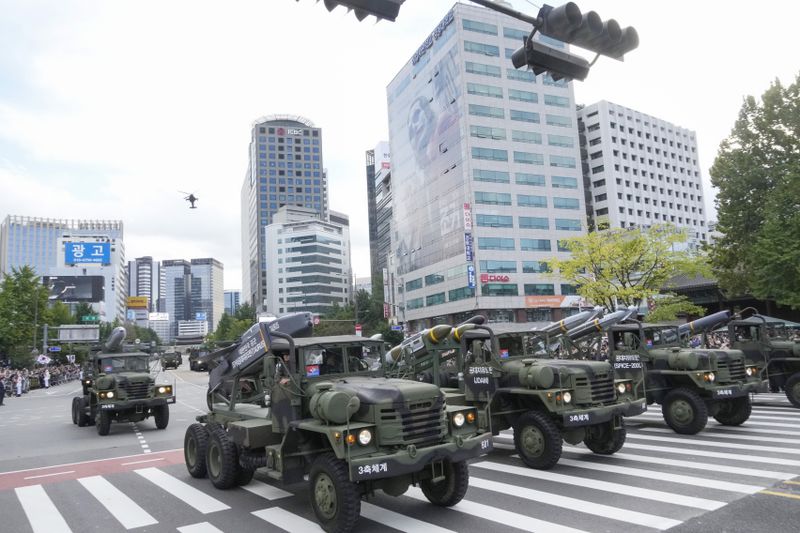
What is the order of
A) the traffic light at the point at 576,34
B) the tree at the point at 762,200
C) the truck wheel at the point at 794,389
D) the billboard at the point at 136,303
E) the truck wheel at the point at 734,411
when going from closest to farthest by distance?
the traffic light at the point at 576,34, the truck wheel at the point at 734,411, the truck wheel at the point at 794,389, the tree at the point at 762,200, the billboard at the point at 136,303

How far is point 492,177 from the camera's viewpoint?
63.3 m

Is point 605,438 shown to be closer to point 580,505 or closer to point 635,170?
point 580,505

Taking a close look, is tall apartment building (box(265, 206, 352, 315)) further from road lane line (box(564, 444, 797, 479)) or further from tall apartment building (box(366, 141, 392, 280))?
road lane line (box(564, 444, 797, 479))

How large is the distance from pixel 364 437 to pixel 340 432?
30cm

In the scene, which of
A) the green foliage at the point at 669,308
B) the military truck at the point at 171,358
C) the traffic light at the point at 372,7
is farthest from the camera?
the military truck at the point at 171,358

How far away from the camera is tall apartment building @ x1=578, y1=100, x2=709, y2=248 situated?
94500mm

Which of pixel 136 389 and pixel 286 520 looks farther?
pixel 136 389

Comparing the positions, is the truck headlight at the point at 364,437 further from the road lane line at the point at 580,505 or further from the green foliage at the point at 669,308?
the green foliage at the point at 669,308

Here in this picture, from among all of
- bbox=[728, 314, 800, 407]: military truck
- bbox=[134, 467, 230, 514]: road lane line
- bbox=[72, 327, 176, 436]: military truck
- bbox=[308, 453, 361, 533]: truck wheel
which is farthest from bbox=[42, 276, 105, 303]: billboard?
bbox=[308, 453, 361, 533]: truck wheel

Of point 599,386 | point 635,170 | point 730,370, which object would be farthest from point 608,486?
point 635,170

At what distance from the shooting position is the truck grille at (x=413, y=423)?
6742 mm

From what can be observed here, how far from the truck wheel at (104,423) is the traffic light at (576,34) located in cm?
1580

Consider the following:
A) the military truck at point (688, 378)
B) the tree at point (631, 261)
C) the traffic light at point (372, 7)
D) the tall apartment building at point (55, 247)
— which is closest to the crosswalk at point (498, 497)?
the military truck at point (688, 378)

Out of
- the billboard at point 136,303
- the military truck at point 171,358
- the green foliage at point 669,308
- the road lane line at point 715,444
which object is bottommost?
the road lane line at point 715,444
